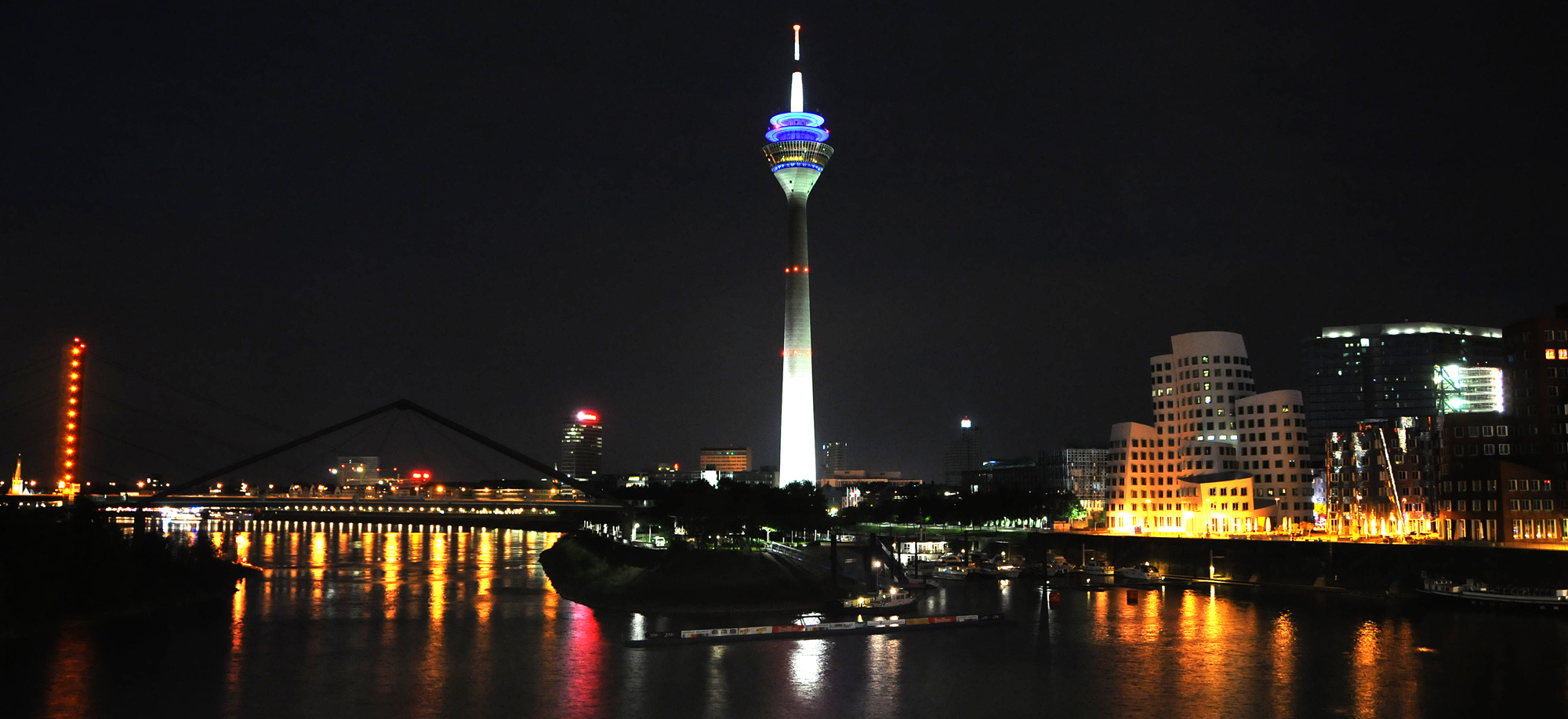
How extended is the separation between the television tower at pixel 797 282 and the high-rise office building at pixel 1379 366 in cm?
5123

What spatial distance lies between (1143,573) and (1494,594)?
19117 mm

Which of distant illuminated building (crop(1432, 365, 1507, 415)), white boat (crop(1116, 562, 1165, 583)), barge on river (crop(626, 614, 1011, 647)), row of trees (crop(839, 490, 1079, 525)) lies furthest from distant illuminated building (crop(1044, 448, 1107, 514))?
barge on river (crop(626, 614, 1011, 647))

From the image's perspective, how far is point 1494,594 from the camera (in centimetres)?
5131

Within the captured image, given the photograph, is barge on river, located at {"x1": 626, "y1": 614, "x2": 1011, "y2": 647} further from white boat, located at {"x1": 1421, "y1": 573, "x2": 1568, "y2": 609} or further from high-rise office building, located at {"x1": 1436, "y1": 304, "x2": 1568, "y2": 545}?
high-rise office building, located at {"x1": 1436, "y1": 304, "x2": 1568, "y2": 545}

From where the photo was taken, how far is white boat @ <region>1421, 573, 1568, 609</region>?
4953 centimetres

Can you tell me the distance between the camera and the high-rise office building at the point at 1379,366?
12538cm

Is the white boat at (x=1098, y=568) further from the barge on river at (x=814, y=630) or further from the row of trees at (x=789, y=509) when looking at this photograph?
the barge on river at (x=814, y=630)

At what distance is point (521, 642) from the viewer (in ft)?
147

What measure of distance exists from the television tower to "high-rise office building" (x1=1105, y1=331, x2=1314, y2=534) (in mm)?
37562

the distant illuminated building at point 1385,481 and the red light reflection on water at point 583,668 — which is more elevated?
the distant illuminated building at point 1385,481

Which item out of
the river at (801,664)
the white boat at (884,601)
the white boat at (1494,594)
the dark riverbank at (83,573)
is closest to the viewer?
the river at (801,664)

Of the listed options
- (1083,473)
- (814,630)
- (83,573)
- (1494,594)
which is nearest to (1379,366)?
(1083,473)

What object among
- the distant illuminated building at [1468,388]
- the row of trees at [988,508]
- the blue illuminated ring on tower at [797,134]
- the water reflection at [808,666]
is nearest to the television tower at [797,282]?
the blue illuminated ring on tower at [797,134]

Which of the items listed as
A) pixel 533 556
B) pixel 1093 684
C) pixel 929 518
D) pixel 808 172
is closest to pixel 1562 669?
pixel 1093 684
